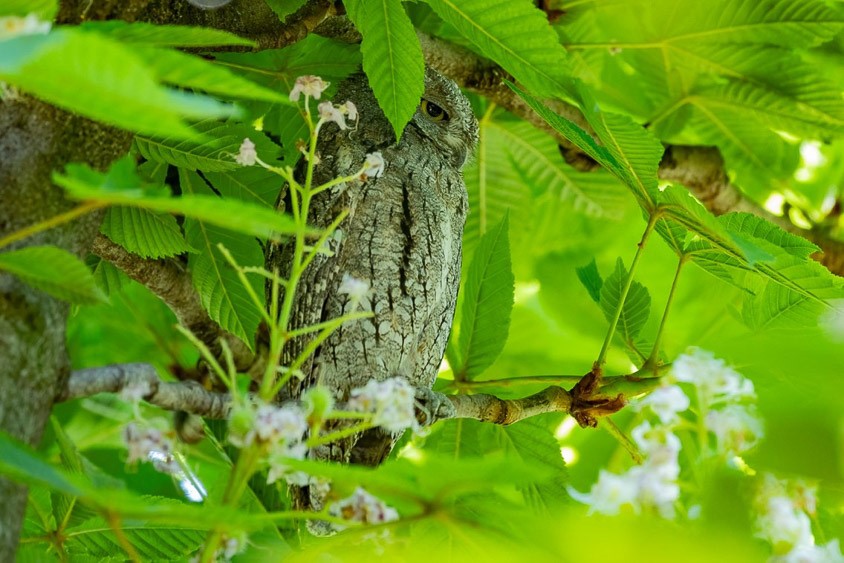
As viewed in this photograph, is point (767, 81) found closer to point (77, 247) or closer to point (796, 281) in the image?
point (796, 281)

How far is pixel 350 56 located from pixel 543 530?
101 cm

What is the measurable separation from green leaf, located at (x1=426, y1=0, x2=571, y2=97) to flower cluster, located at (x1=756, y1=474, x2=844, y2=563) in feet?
1.81

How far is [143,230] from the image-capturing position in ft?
3.54

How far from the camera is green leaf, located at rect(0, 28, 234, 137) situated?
16.5 inches

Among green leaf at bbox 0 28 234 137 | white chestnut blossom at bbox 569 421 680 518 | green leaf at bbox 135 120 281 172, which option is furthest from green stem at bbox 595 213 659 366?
green leaf at bbox 0 28 234 137

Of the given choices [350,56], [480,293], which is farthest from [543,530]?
[350,56]

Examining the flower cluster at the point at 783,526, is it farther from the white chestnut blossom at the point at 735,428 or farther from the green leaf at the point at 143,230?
the green leaf at the point at 143,230

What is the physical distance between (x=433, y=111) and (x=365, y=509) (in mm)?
1031

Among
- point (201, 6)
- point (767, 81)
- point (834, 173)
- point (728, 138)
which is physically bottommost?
point (834, 173)

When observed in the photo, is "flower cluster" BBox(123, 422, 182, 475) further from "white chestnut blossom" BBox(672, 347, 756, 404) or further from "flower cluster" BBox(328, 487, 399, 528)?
"white chestnut blossom" BBox(672, 347, 756, 404)

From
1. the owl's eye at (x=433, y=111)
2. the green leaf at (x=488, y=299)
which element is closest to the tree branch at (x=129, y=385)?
the green leaf at (x=488, y=299)

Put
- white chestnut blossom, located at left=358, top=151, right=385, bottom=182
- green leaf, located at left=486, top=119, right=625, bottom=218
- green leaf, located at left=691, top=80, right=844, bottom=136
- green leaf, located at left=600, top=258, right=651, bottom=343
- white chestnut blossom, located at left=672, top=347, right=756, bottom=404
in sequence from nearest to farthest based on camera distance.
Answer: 1. white chestnut blossom, located at left=672, top=347, right=756, bottom=404
2. white chestnut blossom, located at left=358, top=151, right=385, bottom=182
3. green leaf, located at left=600, top=258, right=651, bottom=343
4. green leaf, located at left=691, top=80, right=844, bottom=136
5. green leaf, located at left=486, top=119, right=625, bottom=218

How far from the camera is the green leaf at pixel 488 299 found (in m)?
1.22

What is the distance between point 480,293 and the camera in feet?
4.05
